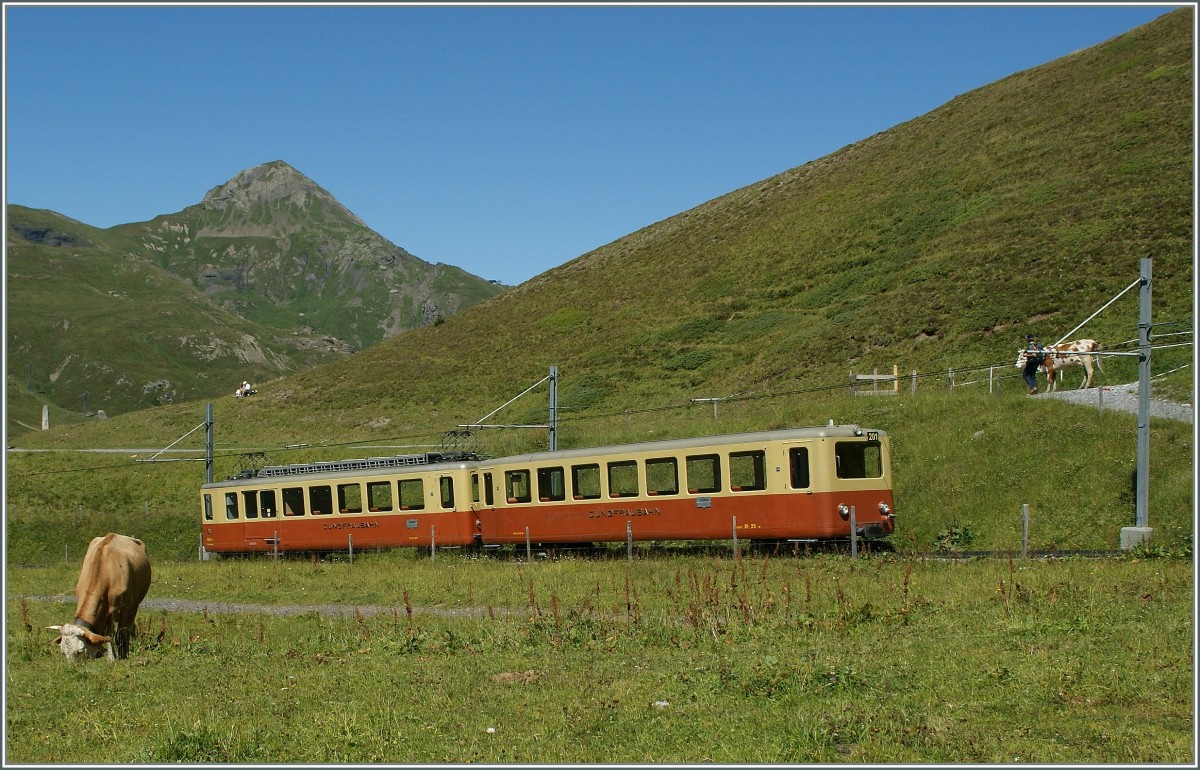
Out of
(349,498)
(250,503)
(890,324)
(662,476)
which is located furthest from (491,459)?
(890,324)

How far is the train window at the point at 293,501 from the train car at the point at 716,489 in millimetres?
9894

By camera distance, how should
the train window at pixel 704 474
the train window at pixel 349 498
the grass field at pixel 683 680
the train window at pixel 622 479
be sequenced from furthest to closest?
the train window at pixel 349 498, the train window at pixel 622 479, the train window at pixel 704 474, the grass field at pixel 683 680

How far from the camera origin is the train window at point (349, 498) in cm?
3278

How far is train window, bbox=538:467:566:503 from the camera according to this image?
88.8 feet

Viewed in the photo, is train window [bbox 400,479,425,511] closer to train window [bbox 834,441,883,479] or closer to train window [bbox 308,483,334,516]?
train window [bbox 308,483,334,516]

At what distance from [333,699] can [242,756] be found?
2.04 meters

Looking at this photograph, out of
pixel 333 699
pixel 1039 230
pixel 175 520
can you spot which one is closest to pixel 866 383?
pixel 1039 230

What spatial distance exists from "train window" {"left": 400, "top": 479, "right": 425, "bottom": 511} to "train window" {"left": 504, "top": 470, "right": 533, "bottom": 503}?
3882 millimetres

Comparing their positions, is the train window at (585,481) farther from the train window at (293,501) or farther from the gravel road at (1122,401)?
the gravel road at (1122,401)

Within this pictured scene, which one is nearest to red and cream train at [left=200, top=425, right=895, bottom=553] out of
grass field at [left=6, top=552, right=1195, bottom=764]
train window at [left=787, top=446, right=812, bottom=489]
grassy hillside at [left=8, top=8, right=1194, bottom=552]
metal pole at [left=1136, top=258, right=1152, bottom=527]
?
train window at [left=787, top=446, right=812, bottom=489]

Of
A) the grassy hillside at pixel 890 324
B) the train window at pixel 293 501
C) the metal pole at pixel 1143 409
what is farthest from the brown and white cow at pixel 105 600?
the train window at pixel 293 501

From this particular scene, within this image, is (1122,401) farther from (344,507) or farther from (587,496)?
(344,507)

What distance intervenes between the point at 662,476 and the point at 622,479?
4.78 ft

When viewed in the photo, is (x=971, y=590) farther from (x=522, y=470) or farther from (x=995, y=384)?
(x=995, y=384)
